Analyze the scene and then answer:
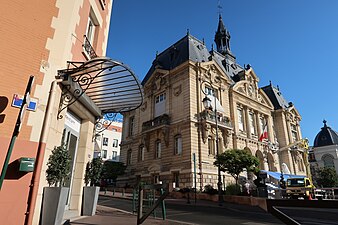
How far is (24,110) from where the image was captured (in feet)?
15.8

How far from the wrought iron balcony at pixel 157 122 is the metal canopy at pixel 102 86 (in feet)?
51.8

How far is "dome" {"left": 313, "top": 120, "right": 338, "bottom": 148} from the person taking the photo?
181 feet

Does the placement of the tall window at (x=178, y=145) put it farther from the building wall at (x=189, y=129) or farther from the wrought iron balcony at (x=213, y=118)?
the wrought iron balcony at (x=213, y=118)

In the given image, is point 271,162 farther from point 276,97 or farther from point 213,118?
point 213,118

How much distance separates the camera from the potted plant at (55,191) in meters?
5.09

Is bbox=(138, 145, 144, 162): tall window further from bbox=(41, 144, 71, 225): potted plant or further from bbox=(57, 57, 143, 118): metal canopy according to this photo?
bbox=(41, 144, 71, 225): potted plant

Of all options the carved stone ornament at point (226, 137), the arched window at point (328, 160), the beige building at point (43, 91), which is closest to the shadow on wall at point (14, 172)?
the beige building at point (43, 91)

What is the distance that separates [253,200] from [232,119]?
46.9 ft

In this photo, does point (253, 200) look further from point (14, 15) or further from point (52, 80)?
point (14, 15)

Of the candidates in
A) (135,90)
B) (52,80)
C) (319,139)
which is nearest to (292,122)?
(319,139)

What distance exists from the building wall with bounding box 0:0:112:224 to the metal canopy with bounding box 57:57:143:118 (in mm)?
377

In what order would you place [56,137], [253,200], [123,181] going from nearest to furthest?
1. [56,137]
2. [253,200]
3. [123,181]

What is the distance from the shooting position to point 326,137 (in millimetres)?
56688

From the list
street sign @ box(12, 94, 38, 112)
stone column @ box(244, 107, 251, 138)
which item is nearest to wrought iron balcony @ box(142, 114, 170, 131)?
stone column @ box(244, 107, 251, 138)
